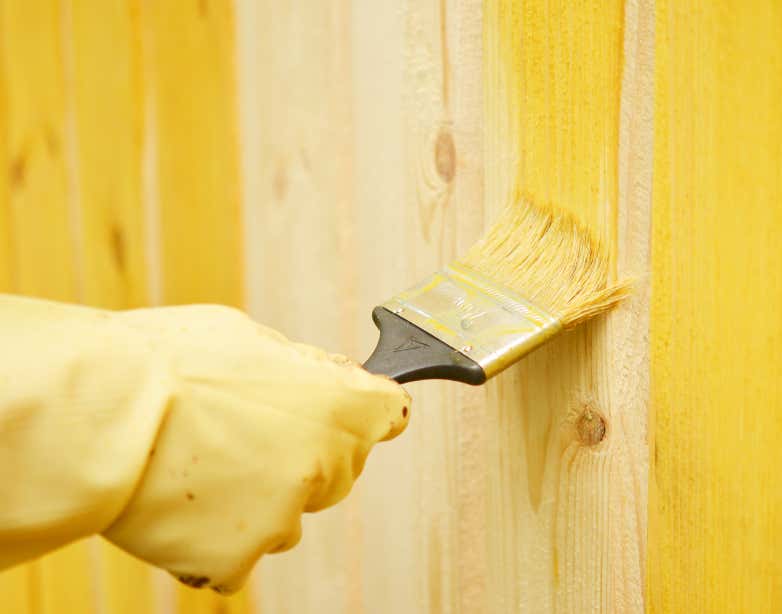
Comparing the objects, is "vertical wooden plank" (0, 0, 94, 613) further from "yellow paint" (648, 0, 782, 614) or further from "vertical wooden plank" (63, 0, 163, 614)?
"yellow paint" (648, 0, 782, 614)

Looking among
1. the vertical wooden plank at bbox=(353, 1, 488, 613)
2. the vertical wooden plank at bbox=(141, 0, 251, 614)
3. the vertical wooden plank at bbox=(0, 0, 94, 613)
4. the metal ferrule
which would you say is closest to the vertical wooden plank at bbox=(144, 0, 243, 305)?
the vertical wooden plank at bbox=(141, 0, 251, 614)

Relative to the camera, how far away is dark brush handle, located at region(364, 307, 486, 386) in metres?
0.48

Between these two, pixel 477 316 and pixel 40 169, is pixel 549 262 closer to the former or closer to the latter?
pixel 477 316

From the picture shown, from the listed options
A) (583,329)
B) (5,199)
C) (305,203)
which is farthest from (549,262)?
(5,199)

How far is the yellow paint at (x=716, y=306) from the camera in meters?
0.50

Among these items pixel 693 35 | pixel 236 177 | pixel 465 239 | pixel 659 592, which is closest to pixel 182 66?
pixel 236 177

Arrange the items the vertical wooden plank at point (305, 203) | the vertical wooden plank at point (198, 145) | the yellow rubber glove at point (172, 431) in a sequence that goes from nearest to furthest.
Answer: the yellow rubber glove at point (172, 431) → the vertical wooden plank at point (305, 203) → the vertical wooden plank at point (198, 145)

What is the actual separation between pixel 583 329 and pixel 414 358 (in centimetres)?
11

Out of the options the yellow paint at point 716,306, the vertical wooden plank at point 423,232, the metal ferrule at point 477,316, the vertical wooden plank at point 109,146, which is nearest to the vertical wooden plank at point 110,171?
the vertical wooden plank at point 109,146

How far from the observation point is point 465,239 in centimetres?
63

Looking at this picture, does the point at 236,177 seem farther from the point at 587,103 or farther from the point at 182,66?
the point at 587,103

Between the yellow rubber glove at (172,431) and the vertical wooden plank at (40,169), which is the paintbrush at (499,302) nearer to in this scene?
the yellow rubber glove at (172,431)

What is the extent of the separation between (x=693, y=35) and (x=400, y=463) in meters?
0.42

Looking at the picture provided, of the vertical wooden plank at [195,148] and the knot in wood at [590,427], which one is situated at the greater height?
the vertical wooden plank at [195,148]
